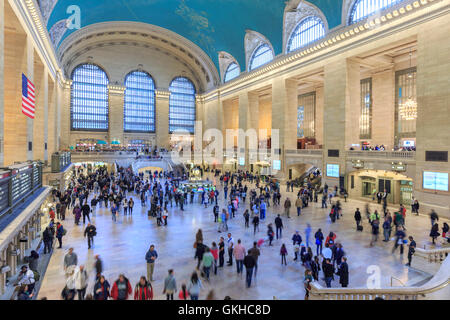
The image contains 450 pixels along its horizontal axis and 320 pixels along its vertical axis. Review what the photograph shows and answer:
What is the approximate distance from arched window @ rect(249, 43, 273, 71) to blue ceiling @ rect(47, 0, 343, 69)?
144cm

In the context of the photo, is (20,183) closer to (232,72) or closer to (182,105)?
(232,72)

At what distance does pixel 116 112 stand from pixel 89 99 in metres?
3.79

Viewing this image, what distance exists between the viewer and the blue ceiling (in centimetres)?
2283

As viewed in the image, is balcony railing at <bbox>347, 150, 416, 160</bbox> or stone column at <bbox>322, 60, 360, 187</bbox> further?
stone column at <bbox>322, 60, 360, 187</bbox>

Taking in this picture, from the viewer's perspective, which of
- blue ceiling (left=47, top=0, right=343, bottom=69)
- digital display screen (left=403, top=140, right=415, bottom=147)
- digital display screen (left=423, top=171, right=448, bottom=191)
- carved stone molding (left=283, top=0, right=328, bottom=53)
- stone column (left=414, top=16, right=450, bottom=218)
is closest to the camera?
digital display screen (left=423, top=171, right=448, bottom=191)

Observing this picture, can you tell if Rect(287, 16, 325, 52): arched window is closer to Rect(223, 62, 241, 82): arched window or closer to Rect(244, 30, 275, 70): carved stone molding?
Rect(244, 30, 275, 70): carved stone molding

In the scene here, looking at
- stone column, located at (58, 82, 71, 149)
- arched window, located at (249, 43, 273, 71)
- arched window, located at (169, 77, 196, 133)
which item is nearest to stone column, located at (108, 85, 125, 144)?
stone column, located at (58, 82, 71, 149)

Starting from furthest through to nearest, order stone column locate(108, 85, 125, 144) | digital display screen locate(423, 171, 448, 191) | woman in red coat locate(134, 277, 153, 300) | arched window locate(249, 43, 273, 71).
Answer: stone column locate(108, 85, 125, 144) → arched window locate(249, 43, 273, 71) → digital display screen locate(423, 171, 448, 191) → woman in red coat locate(134, 277, 153, 300)

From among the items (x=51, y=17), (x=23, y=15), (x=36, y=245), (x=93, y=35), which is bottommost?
(x=36, y=245)

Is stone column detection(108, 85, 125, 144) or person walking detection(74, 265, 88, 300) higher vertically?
stone column detection(108, 85, 125, 144)

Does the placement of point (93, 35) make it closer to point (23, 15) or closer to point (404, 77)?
point (23, 15)
